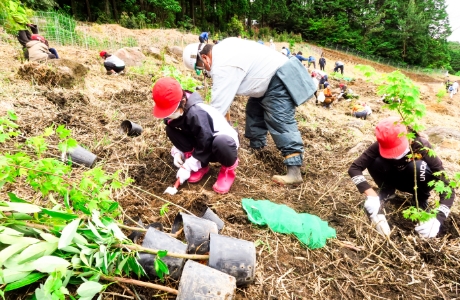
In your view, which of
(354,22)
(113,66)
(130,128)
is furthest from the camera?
(354,22)

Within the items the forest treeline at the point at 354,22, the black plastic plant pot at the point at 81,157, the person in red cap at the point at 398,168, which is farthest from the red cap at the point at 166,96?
the forest treeline at the point at 354,22

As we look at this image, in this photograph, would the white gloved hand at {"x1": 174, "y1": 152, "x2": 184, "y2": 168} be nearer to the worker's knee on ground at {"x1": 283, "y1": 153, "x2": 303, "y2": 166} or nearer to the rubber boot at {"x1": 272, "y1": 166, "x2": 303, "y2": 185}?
the rubber boot at {"x1": 272, "y1": 166, "x2": 303, "y2": 185}

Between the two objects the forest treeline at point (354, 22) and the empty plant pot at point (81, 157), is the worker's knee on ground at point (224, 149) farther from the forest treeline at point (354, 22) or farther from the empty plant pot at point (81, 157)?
the forest treeline at point (354, 22)

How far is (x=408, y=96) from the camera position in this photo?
168 cm

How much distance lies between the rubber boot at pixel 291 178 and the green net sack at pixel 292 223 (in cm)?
64

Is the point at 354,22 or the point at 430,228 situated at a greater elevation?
the point at 354,22

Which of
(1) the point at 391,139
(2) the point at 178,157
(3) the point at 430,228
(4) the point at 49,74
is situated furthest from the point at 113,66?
(3) the point at 430,228

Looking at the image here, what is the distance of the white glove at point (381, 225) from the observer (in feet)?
6.41

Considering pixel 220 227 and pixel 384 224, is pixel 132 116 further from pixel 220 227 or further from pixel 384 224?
pixel 384 224

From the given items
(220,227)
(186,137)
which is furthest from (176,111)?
(220,227)

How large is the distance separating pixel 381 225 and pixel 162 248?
1.55m

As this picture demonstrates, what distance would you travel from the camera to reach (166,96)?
2.12 meters

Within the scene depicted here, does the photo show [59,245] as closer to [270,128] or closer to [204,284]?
[204,284]

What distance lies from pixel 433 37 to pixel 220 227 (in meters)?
54.8
